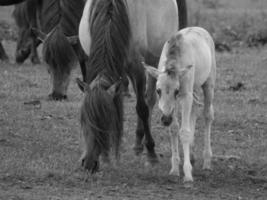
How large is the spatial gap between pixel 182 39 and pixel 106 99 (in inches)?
41.2

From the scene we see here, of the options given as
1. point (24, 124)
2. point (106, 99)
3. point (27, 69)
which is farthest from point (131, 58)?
point (27, 69)

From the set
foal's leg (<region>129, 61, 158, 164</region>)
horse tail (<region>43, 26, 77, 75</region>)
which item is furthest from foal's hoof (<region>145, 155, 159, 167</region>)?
horse tail (<region>43, 26, 77, 75</region>)

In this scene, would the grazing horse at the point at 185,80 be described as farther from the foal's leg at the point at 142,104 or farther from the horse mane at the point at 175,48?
the foal's leg at the point at 142,104

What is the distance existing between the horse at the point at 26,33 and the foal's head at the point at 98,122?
27.9 ft

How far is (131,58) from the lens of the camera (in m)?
8.27

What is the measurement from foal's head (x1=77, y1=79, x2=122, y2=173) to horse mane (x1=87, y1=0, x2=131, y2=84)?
0.22m

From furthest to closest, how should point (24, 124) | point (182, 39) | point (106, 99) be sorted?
point (24, 124)
point (182, 39)
point (106, 99)

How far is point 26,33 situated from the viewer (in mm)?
15867

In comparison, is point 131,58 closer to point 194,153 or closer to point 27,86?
point 194,153

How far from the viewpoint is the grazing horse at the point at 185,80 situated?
7109 mm

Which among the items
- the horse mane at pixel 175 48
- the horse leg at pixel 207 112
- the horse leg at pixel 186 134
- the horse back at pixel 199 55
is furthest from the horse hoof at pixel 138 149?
the horse mane at pixel 175 48

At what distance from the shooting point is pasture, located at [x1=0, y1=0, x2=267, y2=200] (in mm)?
7066

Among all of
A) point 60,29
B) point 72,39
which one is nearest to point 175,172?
point 72,39

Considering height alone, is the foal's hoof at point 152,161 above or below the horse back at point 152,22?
below
